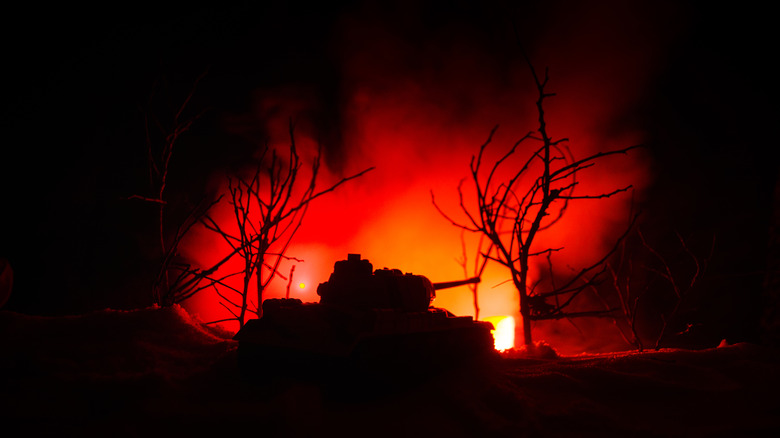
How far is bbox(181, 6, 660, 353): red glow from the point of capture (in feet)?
33.0

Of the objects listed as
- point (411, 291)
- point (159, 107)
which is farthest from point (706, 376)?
point (159, 107)

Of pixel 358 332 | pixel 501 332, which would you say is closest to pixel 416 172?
pixel 501 332

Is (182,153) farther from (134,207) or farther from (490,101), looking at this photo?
(490,101)

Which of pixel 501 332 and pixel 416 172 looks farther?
pixel 416 172

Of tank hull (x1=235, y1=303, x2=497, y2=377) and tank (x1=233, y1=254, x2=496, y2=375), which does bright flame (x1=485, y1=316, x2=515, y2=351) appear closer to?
tank (x1=233, y1=254, x2=496, y2=375)

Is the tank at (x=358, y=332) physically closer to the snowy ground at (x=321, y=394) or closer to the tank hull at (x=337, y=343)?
the tank hull at (x=337, y=343)

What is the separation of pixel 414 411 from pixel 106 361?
248 centimetres

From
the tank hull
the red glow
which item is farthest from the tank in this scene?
the red glow

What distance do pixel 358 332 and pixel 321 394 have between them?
553 mm

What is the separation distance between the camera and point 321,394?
9.87 feet

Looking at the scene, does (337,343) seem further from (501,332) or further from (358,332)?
(501,332)

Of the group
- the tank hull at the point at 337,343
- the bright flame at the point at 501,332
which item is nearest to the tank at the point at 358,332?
the tank hull at the point at 337,343

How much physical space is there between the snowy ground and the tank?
0.19 meters

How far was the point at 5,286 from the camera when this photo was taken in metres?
5.26
